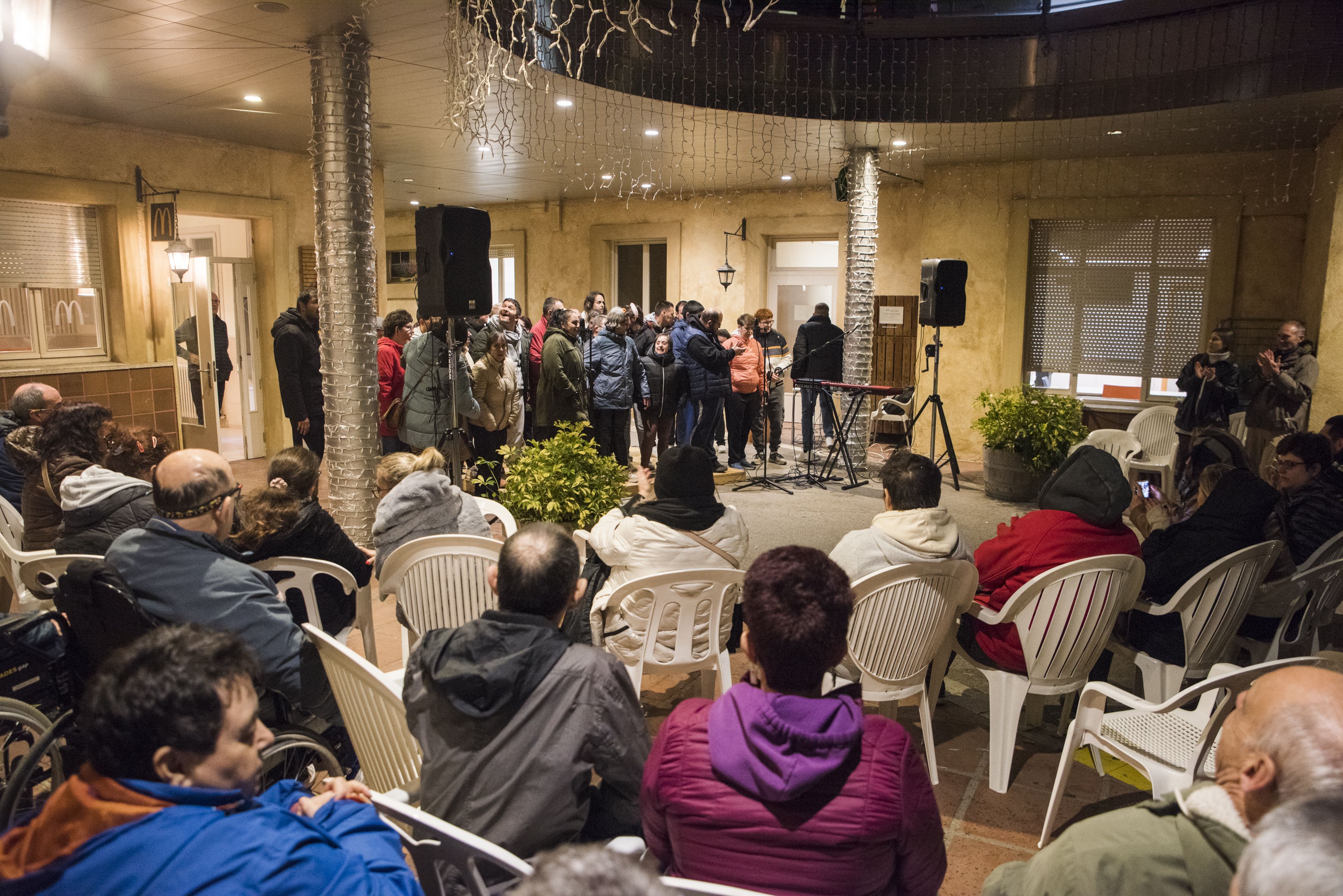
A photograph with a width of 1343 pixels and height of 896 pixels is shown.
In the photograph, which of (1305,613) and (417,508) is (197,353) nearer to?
(417,508)

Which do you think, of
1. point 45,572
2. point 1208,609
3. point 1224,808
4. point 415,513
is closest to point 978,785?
point 1208,609

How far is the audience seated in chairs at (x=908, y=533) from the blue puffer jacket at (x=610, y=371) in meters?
4.70

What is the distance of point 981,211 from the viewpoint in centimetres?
958

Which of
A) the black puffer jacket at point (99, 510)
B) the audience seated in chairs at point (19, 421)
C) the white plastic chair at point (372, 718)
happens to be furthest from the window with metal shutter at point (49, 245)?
the white plastic chair at point (372, 718)

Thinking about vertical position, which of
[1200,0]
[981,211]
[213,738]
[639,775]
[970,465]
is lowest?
[970,465]

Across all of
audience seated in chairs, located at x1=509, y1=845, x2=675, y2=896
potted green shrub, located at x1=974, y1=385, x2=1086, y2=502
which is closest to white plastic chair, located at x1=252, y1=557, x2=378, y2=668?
audience seated in chairs, located at x1=509, y1=845, x2=675, y2=896

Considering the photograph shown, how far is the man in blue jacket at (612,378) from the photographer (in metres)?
7.56

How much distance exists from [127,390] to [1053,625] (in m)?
8.00

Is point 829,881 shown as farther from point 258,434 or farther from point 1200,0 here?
point 258,434

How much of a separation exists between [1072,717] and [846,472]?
18.3 feet

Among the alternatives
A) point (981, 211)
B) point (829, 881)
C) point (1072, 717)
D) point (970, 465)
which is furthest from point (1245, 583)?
point (981, 211)

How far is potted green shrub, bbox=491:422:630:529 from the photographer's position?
13.8 ft

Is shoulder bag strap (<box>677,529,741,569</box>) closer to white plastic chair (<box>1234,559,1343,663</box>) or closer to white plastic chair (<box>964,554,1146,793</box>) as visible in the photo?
white plastic chair (<box>964,554,1146,793</box>)

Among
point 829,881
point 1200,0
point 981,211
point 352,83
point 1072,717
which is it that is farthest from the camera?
point 981,211
